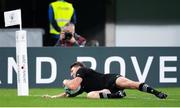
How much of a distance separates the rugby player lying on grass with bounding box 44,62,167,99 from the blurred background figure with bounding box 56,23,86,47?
15.2 ft

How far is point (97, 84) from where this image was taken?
17.0 meters

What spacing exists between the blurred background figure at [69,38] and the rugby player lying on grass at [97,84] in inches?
182

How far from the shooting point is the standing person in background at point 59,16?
22.6 metres

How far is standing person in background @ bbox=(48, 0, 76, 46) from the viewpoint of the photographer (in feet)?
74.0

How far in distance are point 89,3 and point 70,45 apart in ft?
17.9

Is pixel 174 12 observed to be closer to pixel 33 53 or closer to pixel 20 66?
pixel 33 53

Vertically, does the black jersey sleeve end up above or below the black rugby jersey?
above

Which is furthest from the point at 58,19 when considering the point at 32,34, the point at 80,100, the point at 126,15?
the point at 80,100

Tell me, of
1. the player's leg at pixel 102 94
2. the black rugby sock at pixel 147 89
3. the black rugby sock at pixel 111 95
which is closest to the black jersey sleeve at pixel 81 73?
the player's leg at pixel 102 94

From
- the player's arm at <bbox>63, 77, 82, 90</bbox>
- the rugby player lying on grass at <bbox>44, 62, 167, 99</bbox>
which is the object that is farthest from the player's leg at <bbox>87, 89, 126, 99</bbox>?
the player's arm at <bbox>63, 77, 82, 90</bbox>

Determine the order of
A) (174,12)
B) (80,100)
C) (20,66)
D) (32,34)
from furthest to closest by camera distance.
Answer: (174,12)
(32,34)
(20,66)
(80,100)

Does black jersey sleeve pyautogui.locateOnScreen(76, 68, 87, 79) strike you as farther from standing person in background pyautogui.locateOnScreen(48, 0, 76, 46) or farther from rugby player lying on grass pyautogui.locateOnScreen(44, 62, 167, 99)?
standing person in background pyautogui.locateOnScreen(48, 0, 76, 46)

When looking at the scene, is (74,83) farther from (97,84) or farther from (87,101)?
(87,101)

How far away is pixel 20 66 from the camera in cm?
1780
